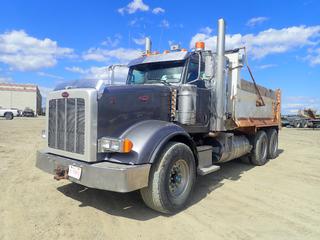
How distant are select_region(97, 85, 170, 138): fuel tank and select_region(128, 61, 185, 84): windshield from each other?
0.73 metres

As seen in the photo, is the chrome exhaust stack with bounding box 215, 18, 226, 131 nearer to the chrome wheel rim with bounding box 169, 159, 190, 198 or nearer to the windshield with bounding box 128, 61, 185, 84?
the windshield with bounding box 128, 61, 185, 84

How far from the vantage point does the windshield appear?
5.70m

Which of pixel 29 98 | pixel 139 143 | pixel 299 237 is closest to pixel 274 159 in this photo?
pixel 299 237

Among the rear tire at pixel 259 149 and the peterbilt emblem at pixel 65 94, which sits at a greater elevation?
the peterbilt emblem at pixel 65 94

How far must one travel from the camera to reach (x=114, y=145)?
13.1 feet

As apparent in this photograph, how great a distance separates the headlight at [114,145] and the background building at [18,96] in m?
66.3

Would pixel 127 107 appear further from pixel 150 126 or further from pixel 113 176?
pixel 113 176

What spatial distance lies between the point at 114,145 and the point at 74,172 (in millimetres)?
743

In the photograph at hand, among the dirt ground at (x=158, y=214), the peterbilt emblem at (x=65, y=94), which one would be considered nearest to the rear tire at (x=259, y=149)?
the dirt ground at (x=158, y=214)

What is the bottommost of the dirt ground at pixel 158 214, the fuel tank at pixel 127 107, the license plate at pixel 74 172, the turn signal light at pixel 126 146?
the dirt ground at pixel 158 214

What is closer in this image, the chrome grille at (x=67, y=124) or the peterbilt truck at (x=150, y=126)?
the peterbilt truck at (x=150, y=126)

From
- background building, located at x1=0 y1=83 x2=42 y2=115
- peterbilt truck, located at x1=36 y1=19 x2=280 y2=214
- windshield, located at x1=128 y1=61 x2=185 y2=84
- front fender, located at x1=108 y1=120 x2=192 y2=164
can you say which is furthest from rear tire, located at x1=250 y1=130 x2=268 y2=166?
background building, located at x1=0 y1=83 x2=42 y2=115

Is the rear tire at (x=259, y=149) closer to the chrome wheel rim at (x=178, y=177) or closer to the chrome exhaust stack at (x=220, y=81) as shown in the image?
the chrome exhaust stack at (x=220, y=81)

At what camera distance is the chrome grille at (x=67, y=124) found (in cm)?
425
